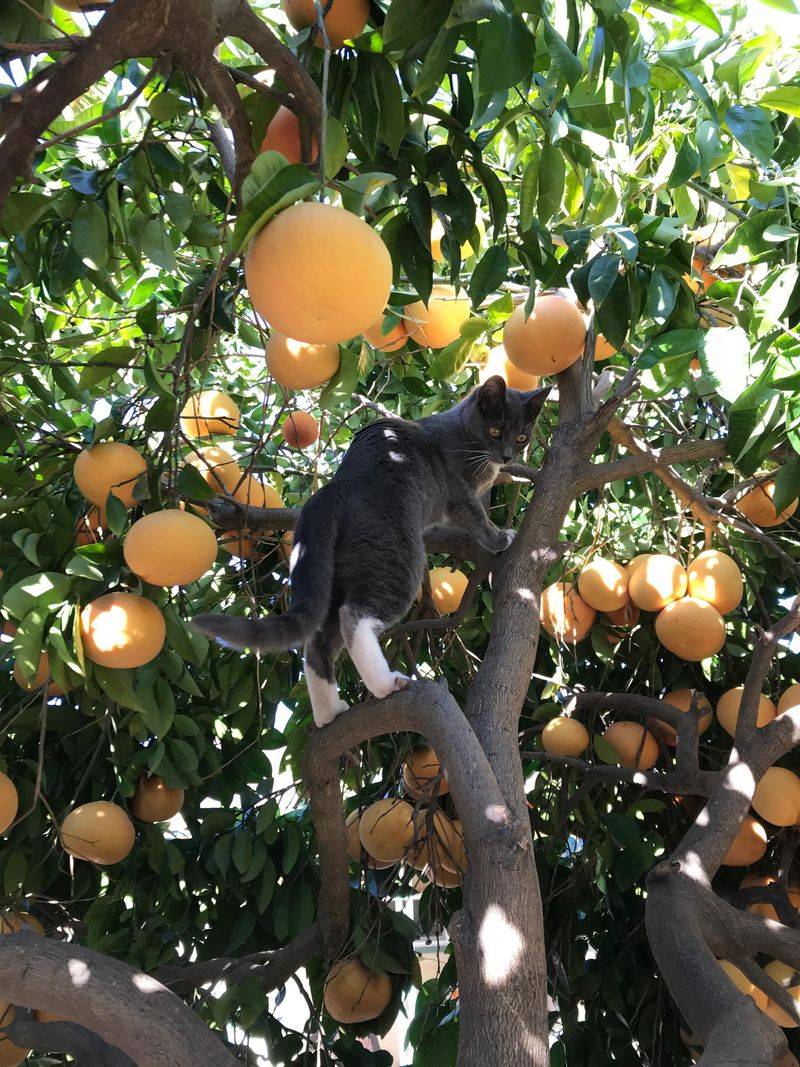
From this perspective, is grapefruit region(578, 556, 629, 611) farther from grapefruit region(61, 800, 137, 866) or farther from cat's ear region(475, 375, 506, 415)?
grapefruit region(61, 800, 137, 866)

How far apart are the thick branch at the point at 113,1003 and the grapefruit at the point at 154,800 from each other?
2.71 feet

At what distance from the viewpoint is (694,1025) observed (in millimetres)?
1910

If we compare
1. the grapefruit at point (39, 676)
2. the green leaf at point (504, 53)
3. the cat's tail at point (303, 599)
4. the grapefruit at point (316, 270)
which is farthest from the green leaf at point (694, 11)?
the grapefruit at point (39, 676)

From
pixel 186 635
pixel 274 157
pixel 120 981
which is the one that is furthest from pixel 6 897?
pixel 274 157

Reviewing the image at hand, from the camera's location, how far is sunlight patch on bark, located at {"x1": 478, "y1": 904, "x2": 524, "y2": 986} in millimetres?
1635

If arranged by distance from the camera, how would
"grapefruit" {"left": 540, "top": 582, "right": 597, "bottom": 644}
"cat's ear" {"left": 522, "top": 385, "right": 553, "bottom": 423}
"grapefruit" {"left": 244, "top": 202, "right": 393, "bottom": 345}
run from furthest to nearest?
"cat's ear" {"left": 522, "top": 385, "right": 553, "bottom": 423}
"grapefruit" {"left": 540, "top": 582, "right": 597, "bottom": 644}
"grapefruit" {"left": 244, "top": 202, "right": 393, "bottom": 345}

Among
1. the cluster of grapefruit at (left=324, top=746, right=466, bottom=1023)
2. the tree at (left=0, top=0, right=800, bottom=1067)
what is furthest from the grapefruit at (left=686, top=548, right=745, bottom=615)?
the cluster of grapefruit at (left=324, top=746, right=466, bottom=1023)

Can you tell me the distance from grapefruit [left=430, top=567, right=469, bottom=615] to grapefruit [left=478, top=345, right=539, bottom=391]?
637 mm

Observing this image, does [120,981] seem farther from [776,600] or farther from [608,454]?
[776,600]

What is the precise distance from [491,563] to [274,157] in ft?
5.23

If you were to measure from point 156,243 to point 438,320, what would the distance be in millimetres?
760

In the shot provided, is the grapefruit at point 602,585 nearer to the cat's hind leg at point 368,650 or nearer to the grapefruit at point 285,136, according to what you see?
the cat's hind leg at point 368,650

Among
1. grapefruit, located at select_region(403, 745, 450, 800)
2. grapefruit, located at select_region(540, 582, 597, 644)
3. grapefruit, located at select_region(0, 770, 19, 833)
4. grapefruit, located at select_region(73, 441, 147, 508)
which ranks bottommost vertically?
grapefruit, located at select_region(403, 745, 450, 800)

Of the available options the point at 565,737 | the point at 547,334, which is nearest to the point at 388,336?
the point at 547,334
